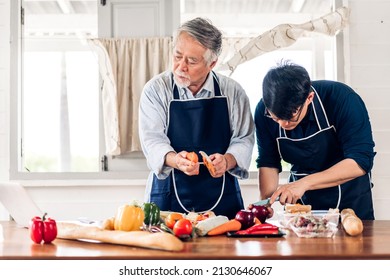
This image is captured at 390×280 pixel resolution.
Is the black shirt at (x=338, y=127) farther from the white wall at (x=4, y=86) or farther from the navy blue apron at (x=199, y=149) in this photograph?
the white wall at (x=4, y=86)

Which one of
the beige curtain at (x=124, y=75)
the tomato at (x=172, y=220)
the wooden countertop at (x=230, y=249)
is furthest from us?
the beige curtain at (x=124, y=75)

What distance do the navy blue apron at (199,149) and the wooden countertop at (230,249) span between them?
0.73 m

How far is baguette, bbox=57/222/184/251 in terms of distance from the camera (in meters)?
1.83

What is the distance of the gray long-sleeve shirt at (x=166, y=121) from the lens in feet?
9.42

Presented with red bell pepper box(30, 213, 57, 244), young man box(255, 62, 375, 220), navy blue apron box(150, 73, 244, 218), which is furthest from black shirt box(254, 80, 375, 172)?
red bell pepper box(30, 213, 57, 244)

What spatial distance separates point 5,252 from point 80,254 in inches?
9.3

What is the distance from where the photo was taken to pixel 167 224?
231 cm

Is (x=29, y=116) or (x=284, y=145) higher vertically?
(x=29, y=116)

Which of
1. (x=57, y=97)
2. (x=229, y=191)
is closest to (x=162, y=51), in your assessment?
(x=57, y=97)

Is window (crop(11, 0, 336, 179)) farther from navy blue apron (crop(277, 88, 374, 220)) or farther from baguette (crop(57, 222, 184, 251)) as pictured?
baguette (crop(57, 222, 184, 251))

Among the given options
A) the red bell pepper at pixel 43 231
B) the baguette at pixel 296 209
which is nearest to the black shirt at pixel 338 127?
the baguette at pixel 296 209

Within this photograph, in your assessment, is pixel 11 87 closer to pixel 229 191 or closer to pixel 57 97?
pixel 57 97

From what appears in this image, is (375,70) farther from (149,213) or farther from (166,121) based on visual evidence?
(149,213)

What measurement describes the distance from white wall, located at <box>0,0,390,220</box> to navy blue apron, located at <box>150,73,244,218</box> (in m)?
1.79
